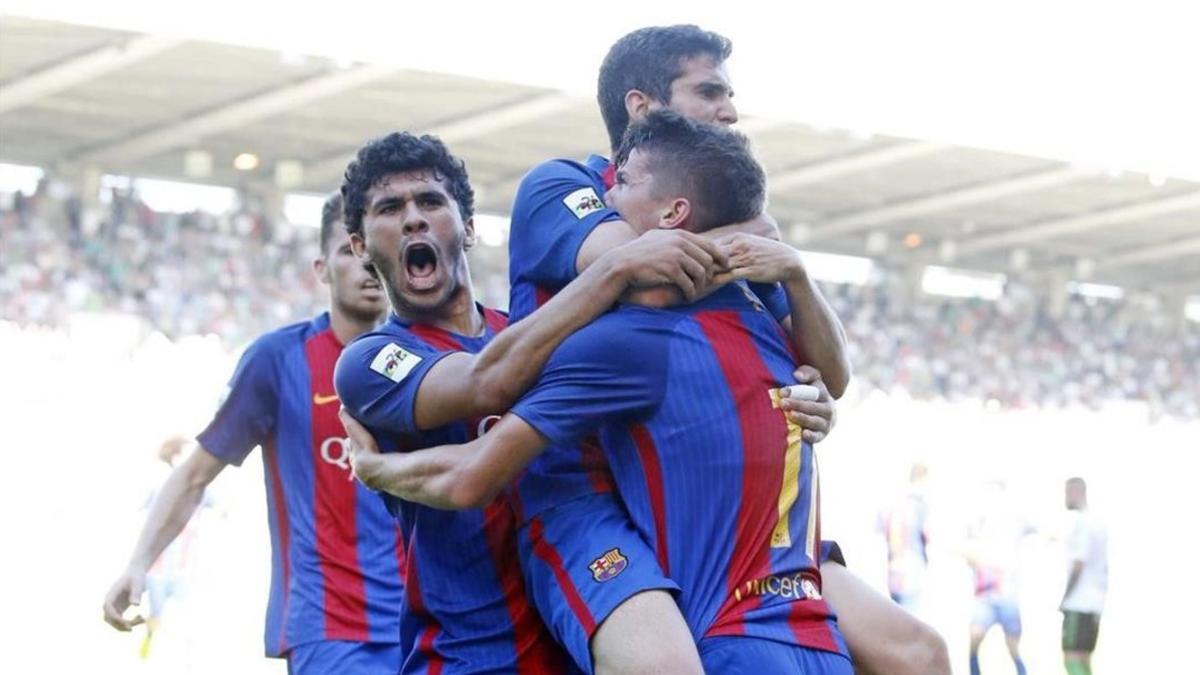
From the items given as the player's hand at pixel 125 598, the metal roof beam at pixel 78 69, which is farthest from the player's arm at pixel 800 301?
the metal roof beam at pixel 78 69

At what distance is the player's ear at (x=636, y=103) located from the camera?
4852mm

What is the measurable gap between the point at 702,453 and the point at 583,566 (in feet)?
1.13

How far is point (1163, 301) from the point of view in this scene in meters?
44.4

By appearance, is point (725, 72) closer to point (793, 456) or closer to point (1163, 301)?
point (793, 456)

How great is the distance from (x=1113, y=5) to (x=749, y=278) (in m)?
34.1

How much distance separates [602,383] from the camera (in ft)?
13.4

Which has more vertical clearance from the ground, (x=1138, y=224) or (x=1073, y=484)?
(x=1138, y=224)

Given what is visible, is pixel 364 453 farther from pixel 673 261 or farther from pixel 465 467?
pixel 673 261

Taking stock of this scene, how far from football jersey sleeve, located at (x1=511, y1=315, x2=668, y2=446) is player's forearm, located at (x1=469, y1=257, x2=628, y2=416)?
0.05m

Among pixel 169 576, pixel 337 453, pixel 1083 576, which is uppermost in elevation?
pixel 337 453

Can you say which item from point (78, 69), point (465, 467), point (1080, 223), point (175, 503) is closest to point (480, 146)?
point (78, 69)

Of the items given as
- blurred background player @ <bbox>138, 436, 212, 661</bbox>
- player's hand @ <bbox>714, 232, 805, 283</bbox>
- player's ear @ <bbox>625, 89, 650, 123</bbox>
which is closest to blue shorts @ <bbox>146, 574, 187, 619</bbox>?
blurred background player @ <bbox>138, 436, 212, 661</bbox>

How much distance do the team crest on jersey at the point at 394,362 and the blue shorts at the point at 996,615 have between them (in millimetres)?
12907

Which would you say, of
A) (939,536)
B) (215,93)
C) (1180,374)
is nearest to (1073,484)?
(939,536)
